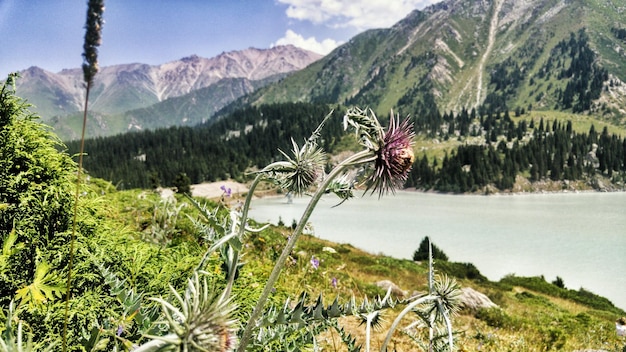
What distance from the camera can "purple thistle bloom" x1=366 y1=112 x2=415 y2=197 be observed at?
1.76 metres

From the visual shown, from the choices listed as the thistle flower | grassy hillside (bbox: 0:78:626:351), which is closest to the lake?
grassy hillside (bbox: 0:78:626:351)

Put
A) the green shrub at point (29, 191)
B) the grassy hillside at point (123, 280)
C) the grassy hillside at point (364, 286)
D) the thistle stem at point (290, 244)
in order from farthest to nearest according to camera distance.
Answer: the grassy hillside at point (364, 286)
the green shrub at point (29, 191)
the thistle stem at point (290, 244)
the grassy hillside at point (123, 280)

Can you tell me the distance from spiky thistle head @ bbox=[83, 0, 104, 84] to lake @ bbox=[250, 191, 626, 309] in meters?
24.3

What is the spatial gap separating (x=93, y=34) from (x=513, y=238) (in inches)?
2008

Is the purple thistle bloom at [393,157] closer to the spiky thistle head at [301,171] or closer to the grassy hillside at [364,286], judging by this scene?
the spiky thistle head at [301,171]

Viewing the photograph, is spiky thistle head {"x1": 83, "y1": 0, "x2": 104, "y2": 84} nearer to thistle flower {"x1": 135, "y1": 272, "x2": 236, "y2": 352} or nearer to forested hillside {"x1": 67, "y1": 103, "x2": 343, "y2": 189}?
thistle flower {"x1": 135, "y1": 272, "x2": 236, "y2": 352}

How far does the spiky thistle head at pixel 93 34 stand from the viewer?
1032 millimetres

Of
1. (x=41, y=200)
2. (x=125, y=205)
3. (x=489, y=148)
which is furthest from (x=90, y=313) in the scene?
(x=489, y=148)

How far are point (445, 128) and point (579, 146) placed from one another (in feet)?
170

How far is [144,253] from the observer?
3934 mm

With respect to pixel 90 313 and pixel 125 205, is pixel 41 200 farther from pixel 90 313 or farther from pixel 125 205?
pixel 125 205

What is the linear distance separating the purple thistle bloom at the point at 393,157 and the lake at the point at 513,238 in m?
23.5

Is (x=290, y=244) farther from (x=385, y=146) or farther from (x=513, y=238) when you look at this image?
(x=513, y=238)

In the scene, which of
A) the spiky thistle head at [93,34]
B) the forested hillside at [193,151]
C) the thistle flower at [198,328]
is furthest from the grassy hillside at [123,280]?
the forested hillside at [193,151]
